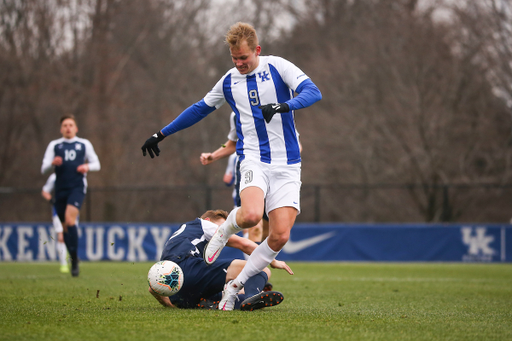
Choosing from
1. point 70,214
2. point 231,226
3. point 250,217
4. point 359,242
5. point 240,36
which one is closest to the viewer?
point 250,217

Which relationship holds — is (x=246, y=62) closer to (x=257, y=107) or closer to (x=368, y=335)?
(x=257, y=107)

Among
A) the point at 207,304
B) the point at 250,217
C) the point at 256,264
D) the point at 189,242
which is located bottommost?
the point at 207,304

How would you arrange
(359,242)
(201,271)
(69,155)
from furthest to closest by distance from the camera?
(359,242), (69,155), (201,271)

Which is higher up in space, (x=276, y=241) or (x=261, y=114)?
(x=261, y=114)

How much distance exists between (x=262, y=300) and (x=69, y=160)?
17.9 ft

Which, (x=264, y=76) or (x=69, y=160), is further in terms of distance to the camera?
(x=69, y=160)

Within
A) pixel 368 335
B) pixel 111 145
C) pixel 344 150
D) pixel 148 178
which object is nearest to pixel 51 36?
pixel 111 145

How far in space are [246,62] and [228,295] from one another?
6.49ft

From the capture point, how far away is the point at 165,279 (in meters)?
4.94

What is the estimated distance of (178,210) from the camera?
22234mm

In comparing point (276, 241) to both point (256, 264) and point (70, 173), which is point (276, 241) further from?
point (70, 173)

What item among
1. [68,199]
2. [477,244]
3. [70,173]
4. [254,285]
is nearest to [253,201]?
[254,285]

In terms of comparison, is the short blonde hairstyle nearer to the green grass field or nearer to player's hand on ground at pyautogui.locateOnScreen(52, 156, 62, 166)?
the green grass field

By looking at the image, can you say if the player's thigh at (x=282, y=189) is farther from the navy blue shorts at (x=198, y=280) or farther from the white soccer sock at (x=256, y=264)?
the navy blue shorts at (x=198, y=280)
